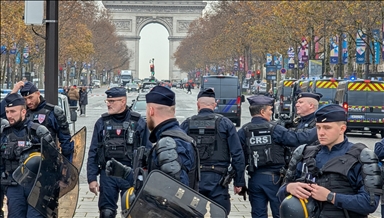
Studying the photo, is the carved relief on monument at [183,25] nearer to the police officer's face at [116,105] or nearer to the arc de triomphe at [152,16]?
the arc de triomphe at [152,16]

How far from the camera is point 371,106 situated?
2931 cm

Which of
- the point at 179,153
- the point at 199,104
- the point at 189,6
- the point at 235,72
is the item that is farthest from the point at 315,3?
the point at 189,6

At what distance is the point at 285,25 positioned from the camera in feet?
172

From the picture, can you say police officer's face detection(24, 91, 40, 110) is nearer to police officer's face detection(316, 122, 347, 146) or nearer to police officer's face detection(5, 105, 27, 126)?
police officer's face detection(5, 105, 27, 126)

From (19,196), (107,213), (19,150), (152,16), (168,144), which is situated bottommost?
→ (107,213)

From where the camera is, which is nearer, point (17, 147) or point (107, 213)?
point (17, 147)

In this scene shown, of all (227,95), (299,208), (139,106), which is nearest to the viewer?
(299,208)

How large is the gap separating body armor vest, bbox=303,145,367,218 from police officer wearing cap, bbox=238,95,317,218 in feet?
9.44

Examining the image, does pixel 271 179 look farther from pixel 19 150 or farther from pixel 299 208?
Result: pixel 299 208

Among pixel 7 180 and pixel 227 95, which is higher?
pixel 227 95

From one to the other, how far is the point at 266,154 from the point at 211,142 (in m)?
0.55

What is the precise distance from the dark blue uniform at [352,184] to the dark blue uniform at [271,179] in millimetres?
2712

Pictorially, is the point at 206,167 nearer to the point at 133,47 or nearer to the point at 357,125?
the point at 357,125

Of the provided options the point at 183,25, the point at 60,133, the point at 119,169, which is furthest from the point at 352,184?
the point at 183,25
